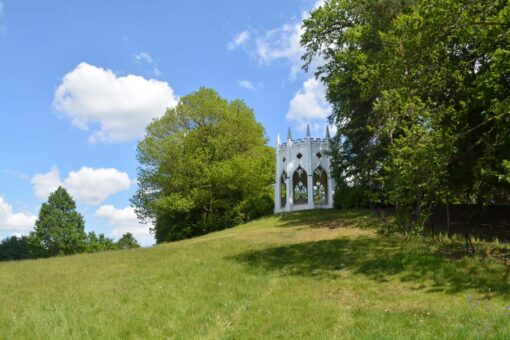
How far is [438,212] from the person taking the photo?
2677 cm

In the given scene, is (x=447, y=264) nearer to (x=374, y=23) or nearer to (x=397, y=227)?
(x=397, y=227)

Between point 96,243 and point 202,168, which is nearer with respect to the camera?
point 202,168

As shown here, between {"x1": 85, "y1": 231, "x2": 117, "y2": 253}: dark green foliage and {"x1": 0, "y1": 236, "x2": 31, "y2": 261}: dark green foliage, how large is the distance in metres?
26.6

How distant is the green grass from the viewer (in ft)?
27.5

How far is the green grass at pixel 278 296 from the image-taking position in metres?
8.37

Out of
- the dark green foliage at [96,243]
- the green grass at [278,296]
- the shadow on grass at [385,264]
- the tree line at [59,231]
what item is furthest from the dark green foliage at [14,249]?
the shadow on grass at [385,264]

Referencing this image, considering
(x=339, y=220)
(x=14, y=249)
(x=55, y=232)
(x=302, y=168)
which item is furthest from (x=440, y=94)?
(x=14, y=249)

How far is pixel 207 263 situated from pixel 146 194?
104 ft

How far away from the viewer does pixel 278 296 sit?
11000mm

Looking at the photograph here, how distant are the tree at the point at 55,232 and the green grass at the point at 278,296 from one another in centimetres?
4436

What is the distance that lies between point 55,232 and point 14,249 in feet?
143

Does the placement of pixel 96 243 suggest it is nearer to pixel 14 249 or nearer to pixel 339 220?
pixel 14 249

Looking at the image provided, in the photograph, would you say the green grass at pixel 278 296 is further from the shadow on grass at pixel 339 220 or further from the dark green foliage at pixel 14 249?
the dark green foliage at pixel 14 249

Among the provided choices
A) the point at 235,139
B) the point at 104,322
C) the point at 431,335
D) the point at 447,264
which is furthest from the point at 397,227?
the point at 235,139
